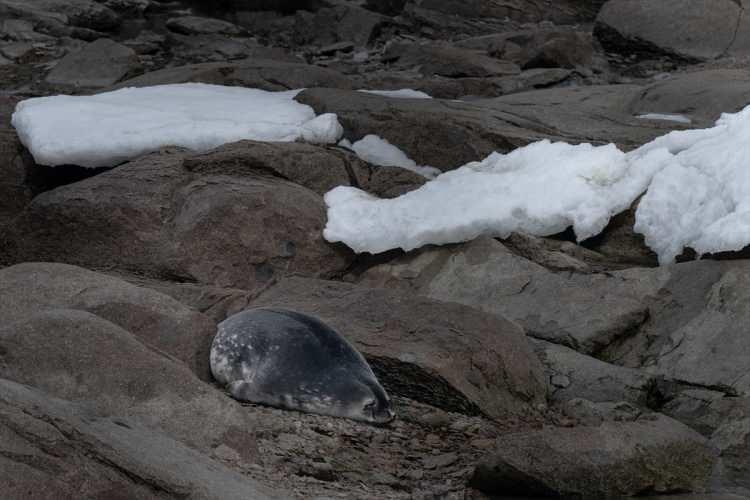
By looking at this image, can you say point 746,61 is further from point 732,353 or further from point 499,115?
point 732,353

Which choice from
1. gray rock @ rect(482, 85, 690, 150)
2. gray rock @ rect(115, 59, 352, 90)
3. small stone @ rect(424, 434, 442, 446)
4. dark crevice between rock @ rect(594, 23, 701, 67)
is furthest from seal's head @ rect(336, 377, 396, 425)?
dark crevice between rock @ rect(594, 23, 701, 67)

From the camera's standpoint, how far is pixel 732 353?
5715 mm

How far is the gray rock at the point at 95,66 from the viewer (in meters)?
12.0

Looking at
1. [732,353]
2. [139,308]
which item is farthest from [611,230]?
[139,308]

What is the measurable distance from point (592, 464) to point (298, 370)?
137 centimetres

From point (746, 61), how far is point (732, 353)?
6.67 metres

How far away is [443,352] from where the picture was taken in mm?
5484

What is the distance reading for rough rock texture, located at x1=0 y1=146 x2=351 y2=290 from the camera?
7.26 metres

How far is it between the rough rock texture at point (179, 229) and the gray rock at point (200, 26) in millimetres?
7592

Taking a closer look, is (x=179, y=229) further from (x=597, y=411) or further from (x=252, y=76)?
(x=252, y=76)

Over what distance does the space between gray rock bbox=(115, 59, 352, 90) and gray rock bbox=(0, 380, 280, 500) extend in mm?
6344

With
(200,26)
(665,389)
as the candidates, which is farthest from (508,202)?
(200,26)

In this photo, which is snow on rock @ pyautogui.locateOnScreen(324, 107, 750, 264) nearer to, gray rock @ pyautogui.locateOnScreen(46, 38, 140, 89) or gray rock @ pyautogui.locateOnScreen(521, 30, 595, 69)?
gray rock @ pyautogui.locateOnScreen(46, 38, 140, 89)

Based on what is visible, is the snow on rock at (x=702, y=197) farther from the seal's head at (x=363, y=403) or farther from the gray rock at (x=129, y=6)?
the gray rock at (x=129, y=6)
